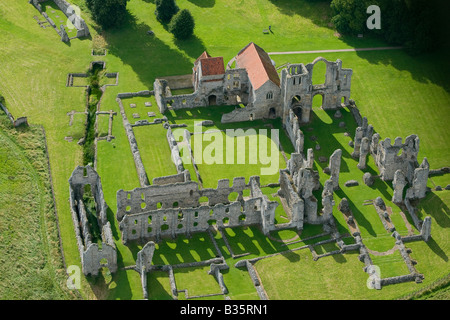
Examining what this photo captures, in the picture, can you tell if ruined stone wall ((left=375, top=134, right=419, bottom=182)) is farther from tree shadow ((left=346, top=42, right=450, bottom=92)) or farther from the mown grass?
the mown grass

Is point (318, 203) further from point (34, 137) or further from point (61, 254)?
point (34, 137)

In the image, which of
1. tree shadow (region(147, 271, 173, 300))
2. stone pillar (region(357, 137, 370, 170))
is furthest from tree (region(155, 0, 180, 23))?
tree shadow (region(147, 271, 173, 300))

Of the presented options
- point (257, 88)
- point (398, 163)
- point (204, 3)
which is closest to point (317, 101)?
point (257, 88)

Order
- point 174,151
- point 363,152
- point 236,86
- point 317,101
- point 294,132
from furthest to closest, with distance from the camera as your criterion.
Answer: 1. point 317,101
2. point 236,86
3. point 294,132
4. point 174,151
5. point 363,152

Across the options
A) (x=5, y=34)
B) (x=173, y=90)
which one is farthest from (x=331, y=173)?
(x=5, y=34)

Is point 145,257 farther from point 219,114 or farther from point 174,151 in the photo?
point 219,114

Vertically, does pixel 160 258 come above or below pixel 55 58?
below

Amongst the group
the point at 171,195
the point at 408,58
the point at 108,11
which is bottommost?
the point at 171,195
